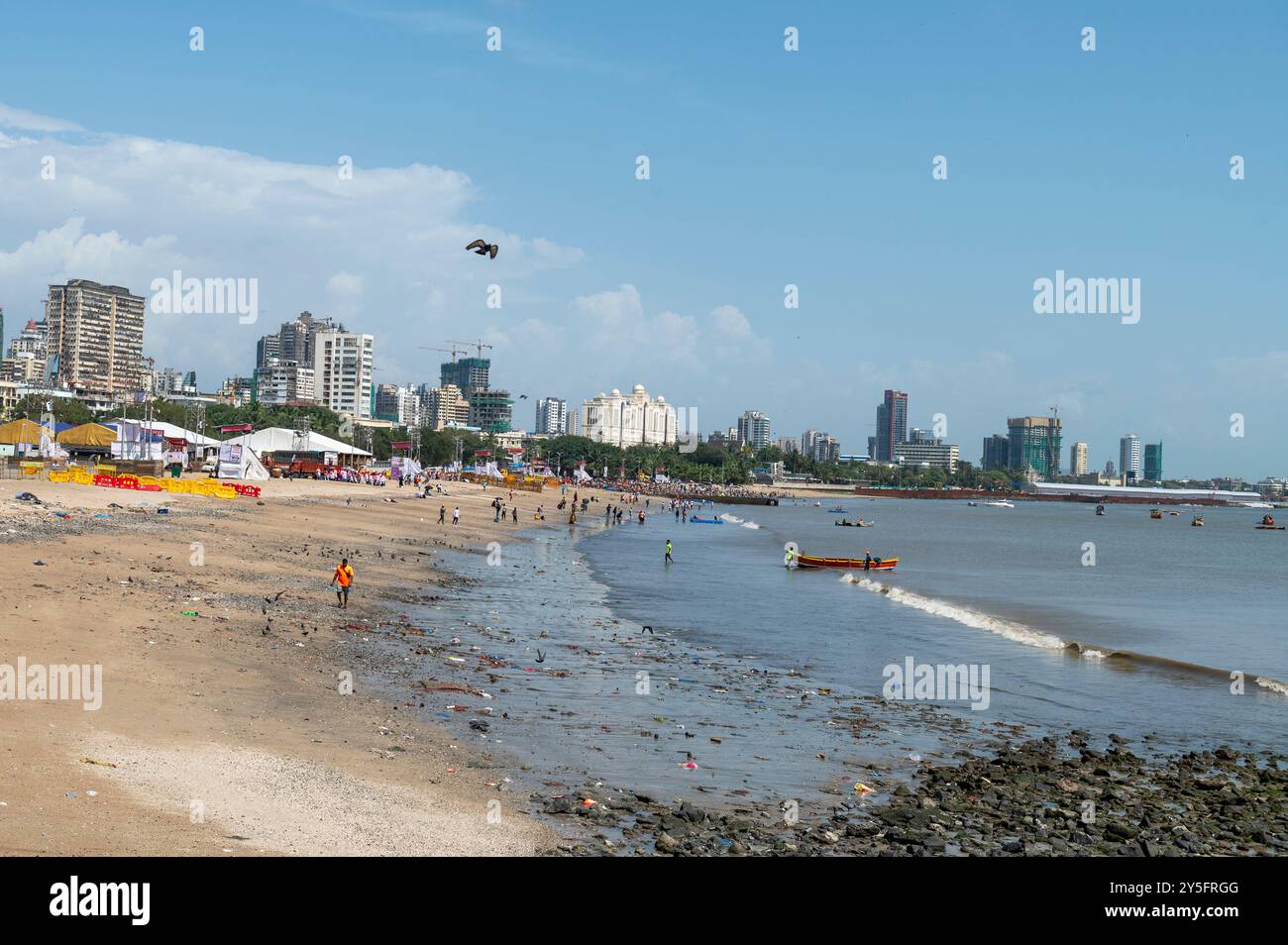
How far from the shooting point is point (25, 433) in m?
76.2

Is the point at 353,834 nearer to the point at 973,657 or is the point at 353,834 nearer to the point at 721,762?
Answer: the point at 721,762

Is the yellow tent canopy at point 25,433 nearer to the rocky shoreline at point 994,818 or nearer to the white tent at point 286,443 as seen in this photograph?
the white tent at point 286,443

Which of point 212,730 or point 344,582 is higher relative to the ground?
point 344,582

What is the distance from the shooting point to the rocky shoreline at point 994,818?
36.6ft

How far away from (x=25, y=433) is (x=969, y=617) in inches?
2715

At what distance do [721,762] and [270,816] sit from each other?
6685 mm

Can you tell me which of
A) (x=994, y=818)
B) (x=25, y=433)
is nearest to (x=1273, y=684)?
(x=994, y=818)

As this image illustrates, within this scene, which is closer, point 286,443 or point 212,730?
point 212,730

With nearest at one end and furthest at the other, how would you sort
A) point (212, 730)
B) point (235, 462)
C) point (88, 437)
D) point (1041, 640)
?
point (212, 730)
point (1041, 640)
point (235, 462)
point (88, 437)

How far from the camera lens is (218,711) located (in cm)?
1420

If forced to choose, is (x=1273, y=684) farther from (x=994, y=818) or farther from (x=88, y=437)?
(x=88, y=437)

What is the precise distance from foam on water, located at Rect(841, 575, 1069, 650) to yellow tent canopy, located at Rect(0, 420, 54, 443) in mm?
59698

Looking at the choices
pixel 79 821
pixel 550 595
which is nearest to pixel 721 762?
pixel 79 821

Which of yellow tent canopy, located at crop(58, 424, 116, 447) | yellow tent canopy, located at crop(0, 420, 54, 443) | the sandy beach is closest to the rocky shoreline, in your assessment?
the sandy beach
